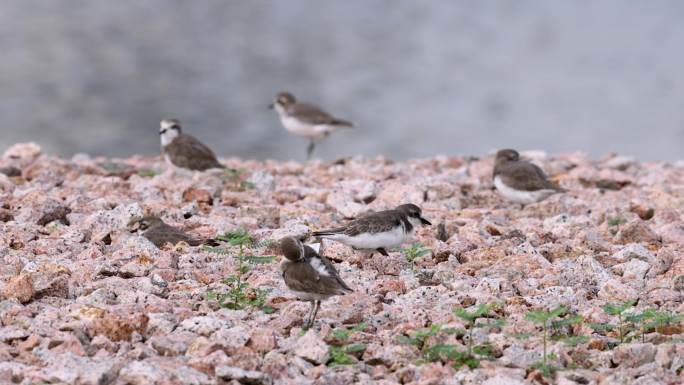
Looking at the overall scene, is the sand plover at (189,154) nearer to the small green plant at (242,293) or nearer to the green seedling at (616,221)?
the green seedling at (616,221)

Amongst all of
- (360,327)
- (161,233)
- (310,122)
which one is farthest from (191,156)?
(360,327)

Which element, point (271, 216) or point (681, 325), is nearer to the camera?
point (681, 325)

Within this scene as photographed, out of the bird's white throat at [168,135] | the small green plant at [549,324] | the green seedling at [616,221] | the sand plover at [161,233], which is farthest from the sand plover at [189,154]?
the small green plant at [549,324]

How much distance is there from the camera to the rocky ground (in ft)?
19.2

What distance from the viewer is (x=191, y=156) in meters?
12.4

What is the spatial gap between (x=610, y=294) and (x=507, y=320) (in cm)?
99

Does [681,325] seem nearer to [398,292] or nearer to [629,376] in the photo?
[629,376]

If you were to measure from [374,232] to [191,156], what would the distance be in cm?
459

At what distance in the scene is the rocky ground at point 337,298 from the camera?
19.2ft

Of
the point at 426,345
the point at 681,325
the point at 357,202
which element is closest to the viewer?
the point at 426,345

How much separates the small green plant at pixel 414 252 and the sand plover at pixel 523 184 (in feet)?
8.80

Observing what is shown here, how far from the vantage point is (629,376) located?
578cm

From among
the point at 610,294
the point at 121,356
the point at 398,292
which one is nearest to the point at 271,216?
the point at 398,292

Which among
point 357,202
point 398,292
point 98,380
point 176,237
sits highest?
point 357,202
